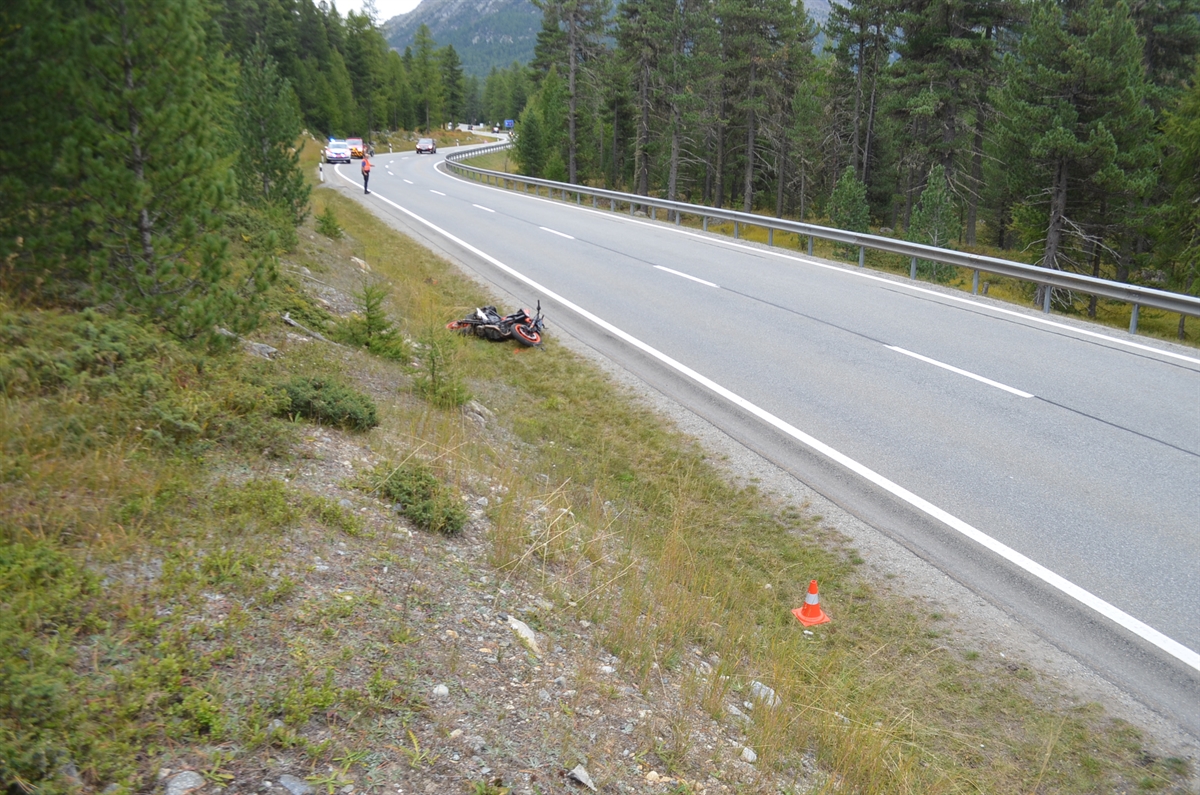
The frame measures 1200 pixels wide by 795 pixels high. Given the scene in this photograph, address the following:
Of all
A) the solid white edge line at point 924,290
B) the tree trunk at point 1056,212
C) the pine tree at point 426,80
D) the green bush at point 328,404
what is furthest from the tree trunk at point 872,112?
the pine tree at point 426,80

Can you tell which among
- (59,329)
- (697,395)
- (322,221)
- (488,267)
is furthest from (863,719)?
(322,221)

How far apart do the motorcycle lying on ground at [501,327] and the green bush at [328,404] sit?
441 centimetres

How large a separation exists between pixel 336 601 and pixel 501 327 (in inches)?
285

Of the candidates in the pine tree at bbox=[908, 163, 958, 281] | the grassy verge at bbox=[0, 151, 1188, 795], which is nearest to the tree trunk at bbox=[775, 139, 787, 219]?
the pine tree at bbox=[908, 163, 958, 281]

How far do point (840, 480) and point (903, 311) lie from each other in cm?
632

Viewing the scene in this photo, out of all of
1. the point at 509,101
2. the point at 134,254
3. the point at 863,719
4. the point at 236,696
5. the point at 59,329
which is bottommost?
the point at 863,719

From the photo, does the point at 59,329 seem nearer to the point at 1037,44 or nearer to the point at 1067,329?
the point at 1067,329

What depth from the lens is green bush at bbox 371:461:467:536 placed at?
193 inches

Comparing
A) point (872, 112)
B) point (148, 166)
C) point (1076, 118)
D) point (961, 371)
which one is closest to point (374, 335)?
point (148, 166)

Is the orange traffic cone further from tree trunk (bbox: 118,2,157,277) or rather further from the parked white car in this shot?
the parked white car

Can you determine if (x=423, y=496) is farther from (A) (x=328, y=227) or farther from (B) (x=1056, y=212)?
(B) (x=1056, y=212)

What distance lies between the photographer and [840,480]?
654 centimetres

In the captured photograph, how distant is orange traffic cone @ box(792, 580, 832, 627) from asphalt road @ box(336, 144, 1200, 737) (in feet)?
3.77

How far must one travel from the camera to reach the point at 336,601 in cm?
381
